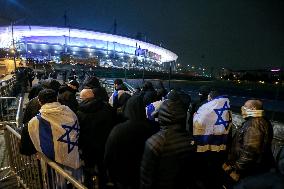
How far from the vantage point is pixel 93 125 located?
14.2 ft

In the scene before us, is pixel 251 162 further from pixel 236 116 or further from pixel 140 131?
pixel 236 116

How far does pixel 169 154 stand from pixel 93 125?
1.79 metres

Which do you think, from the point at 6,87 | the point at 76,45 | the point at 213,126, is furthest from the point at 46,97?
the point at 76,45

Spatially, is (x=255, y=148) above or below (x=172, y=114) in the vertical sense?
below

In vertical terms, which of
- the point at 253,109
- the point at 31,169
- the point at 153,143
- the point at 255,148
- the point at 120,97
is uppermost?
the point at 253,109

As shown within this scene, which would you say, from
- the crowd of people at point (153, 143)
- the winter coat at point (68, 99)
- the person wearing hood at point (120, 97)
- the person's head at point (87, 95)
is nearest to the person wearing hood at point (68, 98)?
the winter coat at point (68, 99)

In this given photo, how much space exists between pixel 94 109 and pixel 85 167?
107 centimetres

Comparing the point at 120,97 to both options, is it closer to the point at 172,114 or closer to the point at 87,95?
the point at 87,95

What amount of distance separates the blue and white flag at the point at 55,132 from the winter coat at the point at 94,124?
13.0 inches

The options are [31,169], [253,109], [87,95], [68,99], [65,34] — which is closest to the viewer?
[253,109]

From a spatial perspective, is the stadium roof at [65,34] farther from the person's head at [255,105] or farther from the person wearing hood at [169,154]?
the person wearing hood at [169,154]

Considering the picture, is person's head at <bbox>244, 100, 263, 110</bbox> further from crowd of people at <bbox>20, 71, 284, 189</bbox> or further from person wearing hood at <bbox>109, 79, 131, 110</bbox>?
person wearing hood at <bbox>109, 79, 131, 110</bbox>

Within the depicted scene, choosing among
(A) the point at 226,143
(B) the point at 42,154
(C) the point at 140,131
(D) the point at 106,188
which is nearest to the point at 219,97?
(A) the point at 226,143

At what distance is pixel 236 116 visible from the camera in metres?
9.06
